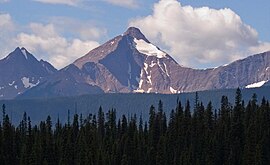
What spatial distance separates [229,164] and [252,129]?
8.33 meters

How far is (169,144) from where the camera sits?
13938cm

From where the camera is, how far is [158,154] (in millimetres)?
135125

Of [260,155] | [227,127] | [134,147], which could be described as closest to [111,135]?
[134,147]

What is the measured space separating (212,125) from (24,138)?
4060 centimetres

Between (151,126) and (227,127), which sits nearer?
(227,127)

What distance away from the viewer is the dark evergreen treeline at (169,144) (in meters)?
127

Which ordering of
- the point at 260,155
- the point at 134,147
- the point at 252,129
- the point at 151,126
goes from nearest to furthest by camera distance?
the point at 260,155
the point at 252,129
the point at 134,147
the point at 151,126

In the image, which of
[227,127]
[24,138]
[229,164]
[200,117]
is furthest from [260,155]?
[24,138]

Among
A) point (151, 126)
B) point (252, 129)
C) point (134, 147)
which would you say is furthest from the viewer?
point (151, 126)

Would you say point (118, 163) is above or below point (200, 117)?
below

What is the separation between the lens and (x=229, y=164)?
413 ft

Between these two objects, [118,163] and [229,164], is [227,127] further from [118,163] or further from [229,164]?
[118,163]

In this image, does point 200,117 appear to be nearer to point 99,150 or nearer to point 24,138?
point 99,150

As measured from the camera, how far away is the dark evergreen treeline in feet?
416
